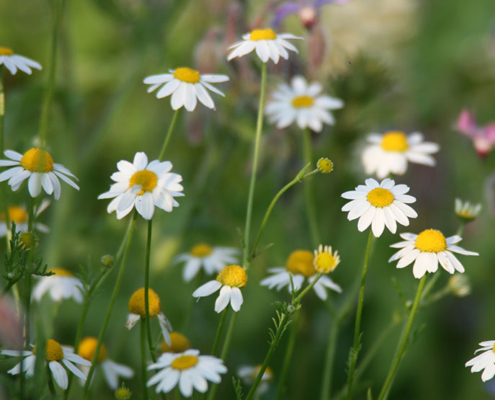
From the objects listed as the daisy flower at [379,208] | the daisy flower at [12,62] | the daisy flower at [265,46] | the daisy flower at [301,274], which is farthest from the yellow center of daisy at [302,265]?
the daisy flower at [12,62]

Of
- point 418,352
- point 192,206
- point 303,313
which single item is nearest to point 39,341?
point 192,206

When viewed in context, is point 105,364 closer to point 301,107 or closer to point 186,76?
point 186,76

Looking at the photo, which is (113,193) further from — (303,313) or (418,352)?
(418,352)

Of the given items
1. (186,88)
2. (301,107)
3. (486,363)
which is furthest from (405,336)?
(301,107)

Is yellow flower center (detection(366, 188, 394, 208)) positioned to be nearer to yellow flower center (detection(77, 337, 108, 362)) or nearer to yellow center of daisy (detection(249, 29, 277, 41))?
yellow center of daisy (detection(249, 29, 277, 41))

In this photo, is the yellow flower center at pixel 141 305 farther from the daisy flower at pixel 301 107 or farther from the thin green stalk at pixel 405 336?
the daisy flower at pixel 301 107

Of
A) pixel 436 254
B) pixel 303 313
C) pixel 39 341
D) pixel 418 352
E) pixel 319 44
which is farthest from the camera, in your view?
pixel 418 352

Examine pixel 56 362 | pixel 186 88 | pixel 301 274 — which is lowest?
pixel 56 362
